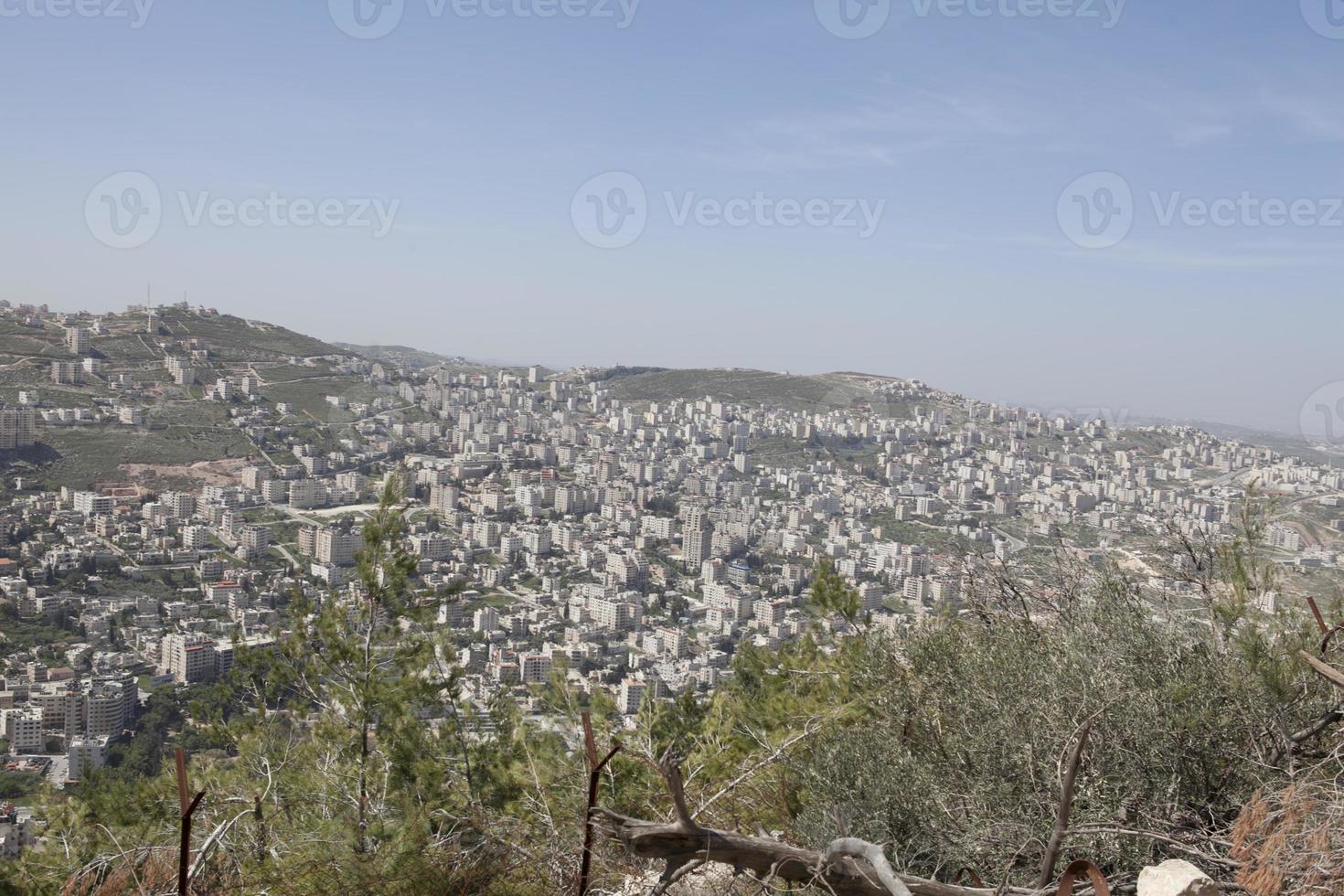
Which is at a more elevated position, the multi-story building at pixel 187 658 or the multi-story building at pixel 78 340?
the multi-story building at pixel 78 340

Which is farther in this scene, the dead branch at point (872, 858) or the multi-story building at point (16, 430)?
the multi-story building at point (16, 430)

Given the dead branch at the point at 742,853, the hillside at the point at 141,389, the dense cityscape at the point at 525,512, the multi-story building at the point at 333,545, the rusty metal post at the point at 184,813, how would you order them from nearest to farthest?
the rusty metal post at the point at 184,813 → the dead branch at the point at 742,853 → the dense cityscape at the point at 525,512 → the multi-story building at the point at 333,545 → the hillside at the point at 141,389

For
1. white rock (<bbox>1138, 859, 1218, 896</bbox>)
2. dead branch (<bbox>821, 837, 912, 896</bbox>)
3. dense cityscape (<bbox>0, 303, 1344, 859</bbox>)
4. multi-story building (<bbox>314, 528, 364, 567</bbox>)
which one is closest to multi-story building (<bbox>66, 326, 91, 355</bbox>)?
dense cityscape (<bbox>0, 303, 1344, 859</bbox>)

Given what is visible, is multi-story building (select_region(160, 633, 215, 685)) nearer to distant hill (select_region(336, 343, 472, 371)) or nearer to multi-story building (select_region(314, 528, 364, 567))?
multi-story building (select_region(314, 528, 364, 567))

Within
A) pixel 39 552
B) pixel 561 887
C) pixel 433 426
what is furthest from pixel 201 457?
pixel 561 887

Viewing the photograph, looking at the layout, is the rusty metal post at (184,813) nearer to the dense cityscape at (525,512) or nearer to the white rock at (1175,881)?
the white rock at (1175,881)

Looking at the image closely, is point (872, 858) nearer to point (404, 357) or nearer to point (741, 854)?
point (741, 854)

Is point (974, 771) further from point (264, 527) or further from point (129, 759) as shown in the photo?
point (264, 527)

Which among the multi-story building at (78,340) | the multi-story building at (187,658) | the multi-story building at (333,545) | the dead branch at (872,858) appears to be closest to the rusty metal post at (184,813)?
the dead branch at (872,858)

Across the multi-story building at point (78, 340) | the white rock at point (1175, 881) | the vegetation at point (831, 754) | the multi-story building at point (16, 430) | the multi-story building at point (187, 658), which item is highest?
the multi-story building at point (78, 340)

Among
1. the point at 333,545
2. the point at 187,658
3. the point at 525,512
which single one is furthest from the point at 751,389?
the point at 187,658
